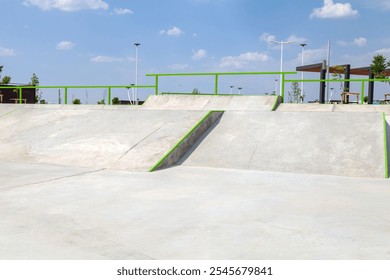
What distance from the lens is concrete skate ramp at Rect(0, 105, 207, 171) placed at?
11.5 m

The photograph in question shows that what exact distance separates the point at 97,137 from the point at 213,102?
24.2 feet

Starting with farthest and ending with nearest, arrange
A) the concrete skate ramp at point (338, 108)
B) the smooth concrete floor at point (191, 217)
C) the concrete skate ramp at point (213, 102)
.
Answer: the concrete skate ramp at point (213, 102), the concrete skate ramp at point (338, 108), the smooth concrete floor at point (191, 217)

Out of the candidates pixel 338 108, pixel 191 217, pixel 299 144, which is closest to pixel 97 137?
pixel 299 144

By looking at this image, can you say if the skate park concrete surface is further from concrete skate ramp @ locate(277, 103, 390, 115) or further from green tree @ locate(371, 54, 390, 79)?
green tree @ locate(371, 54, 390, 79)

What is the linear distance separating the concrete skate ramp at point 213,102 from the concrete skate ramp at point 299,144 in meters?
3.72

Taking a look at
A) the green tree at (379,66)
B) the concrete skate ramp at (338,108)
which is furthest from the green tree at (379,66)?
the concrete skate ramp at (338,108)

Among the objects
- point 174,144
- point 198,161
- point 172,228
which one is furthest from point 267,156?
point 172,228

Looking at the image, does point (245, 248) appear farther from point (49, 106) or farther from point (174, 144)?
point (49, 106)

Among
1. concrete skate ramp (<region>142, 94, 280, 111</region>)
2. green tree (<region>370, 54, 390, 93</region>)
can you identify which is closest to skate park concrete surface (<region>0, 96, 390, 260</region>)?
concrete skate ramp (<region>142, 94, 280, 111</region>)

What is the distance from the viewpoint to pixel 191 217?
5688 millimetres

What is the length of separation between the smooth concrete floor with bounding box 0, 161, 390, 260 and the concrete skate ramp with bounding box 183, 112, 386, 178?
1.15 meters

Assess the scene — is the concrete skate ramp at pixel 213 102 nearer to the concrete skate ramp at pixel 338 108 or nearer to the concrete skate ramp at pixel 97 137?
the concrete skate ramp at pixel 338 108

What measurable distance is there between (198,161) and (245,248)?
7.40 meters

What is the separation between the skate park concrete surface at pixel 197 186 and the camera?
177 inches
